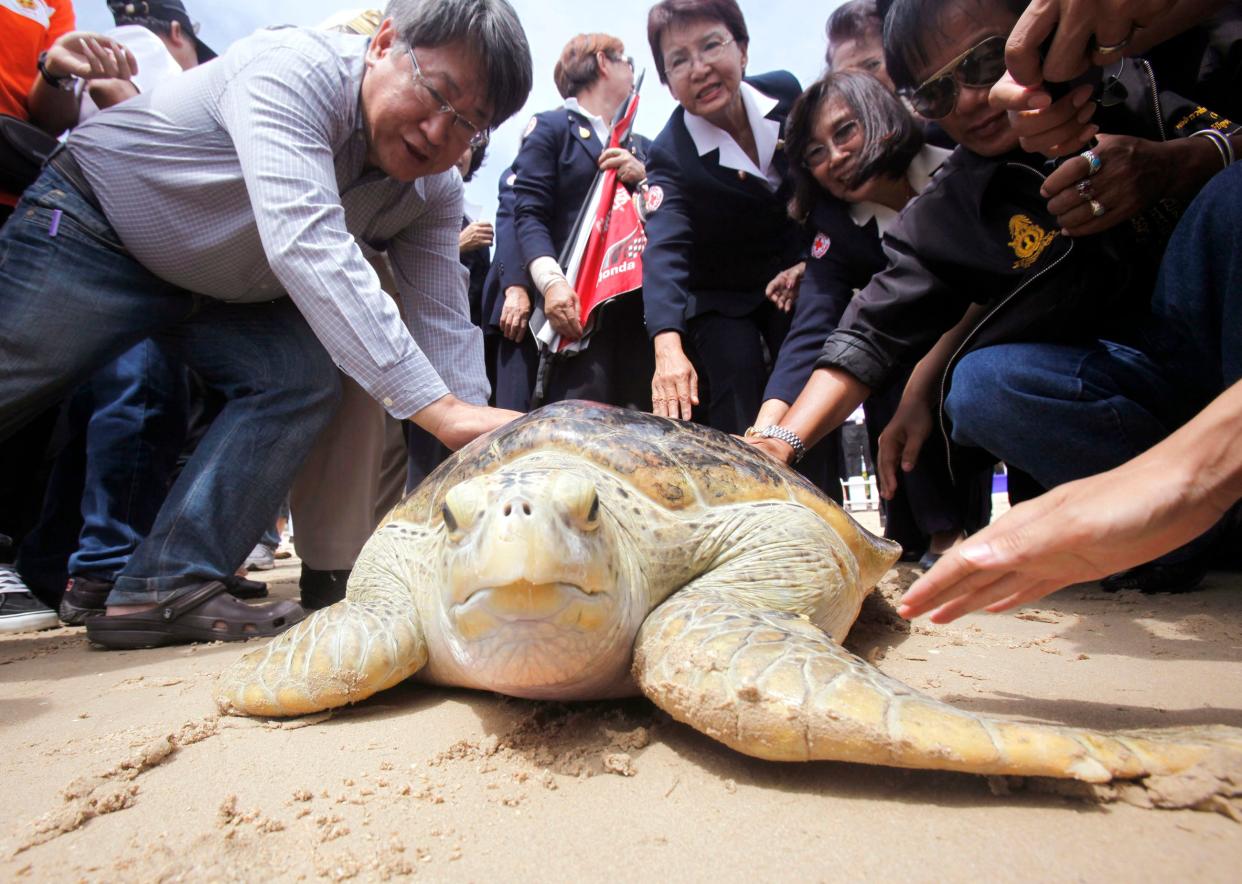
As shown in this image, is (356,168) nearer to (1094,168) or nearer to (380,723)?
(380,723)

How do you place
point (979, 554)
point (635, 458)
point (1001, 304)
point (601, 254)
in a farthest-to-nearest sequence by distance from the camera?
point (601, 254) < point (1001, 304) < point (635, 458) < point (979, 554)

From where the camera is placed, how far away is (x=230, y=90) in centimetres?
202

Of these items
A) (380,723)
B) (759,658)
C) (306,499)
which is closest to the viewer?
(759,658)

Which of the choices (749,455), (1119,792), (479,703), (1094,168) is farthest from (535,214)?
(1119,792)

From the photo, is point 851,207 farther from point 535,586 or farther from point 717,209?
point 535,586

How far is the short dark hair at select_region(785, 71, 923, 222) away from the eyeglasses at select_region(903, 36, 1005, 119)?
1.96 ft

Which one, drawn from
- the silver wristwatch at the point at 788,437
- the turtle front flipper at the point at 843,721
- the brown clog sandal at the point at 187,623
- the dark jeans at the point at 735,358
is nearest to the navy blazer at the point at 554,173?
the dark jeans at the point at 735,358

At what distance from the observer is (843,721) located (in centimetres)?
90

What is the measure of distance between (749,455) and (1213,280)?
4.28 feet

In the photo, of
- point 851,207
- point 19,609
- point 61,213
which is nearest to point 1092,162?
point 851,207

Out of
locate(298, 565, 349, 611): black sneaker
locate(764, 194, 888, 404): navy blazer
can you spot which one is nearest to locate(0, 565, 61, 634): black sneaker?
locate(298, 565, 349, 611): black sneaker

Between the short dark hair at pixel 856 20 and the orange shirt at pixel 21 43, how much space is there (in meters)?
3.36

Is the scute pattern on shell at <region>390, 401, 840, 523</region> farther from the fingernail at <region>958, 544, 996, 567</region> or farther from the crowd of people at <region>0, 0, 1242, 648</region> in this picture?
the fingernail at <region>958, 544, 996, 567</region>

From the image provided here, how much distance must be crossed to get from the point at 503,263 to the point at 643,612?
2.58m
